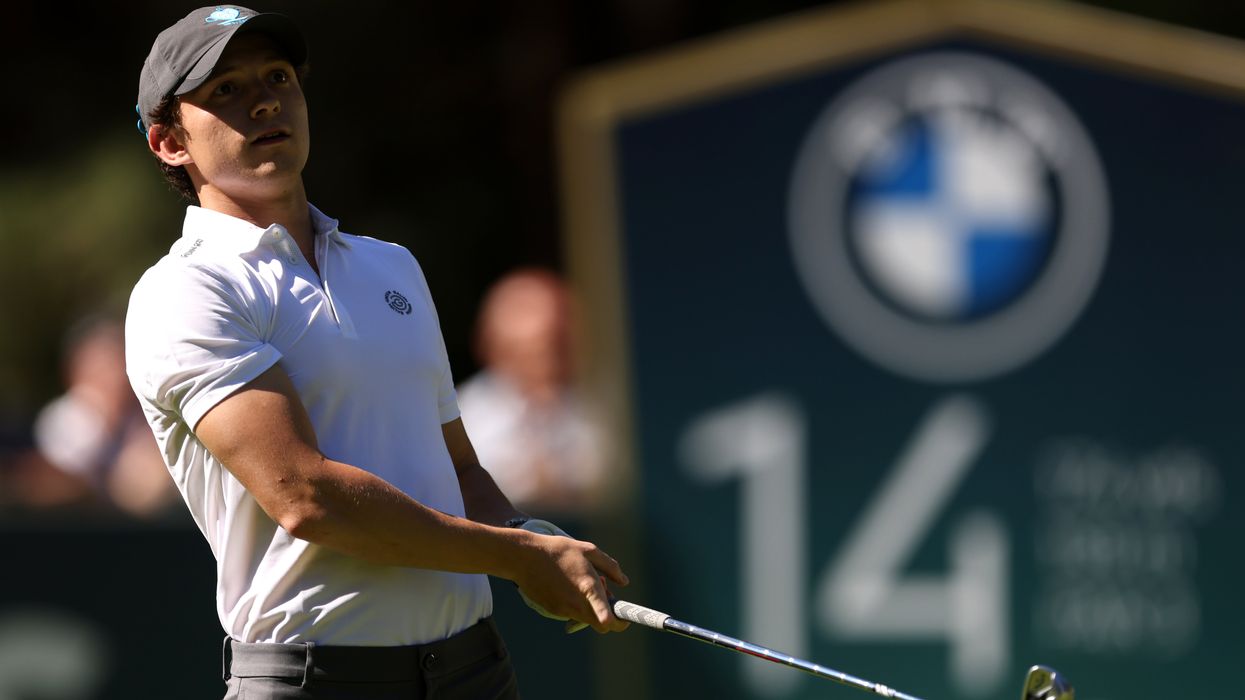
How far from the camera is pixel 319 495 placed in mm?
2592

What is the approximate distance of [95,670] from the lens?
5848mm

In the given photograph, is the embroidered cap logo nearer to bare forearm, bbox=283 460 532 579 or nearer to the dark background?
bare forearm, bbox=283 460 532 579

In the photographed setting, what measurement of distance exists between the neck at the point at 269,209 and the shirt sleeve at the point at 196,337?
0.17 metres

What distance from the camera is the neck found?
2830 millimetres

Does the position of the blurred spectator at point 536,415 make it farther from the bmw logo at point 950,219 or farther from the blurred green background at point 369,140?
the blurred green background at point 369,140

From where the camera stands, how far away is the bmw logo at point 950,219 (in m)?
5.85

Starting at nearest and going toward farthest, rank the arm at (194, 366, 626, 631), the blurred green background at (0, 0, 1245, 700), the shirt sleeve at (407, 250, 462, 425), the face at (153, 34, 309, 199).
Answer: the arm at (194, 366, 626, 631) → the face at (153, 34, 309, 199) → the shirt sleeve at (407, 250, 462, 425) → the blurred green background at (0, 0, 1245, 700)

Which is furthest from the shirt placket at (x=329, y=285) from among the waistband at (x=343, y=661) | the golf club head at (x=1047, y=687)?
the golf club head at (x=1047, y=687)

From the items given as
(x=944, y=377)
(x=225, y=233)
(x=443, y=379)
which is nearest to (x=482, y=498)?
(x=443, y=379)

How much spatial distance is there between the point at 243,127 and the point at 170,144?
17 cm

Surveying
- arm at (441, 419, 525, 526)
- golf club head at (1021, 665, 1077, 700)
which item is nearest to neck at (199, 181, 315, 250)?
arm at (441, 419, 525, 526)

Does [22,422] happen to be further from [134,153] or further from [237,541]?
[237,541]

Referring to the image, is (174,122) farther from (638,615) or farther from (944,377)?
(944,377)

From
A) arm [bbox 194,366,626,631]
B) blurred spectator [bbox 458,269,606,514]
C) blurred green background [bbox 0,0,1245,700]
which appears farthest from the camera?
blurred green background [bbox 0,0,1245,700]
